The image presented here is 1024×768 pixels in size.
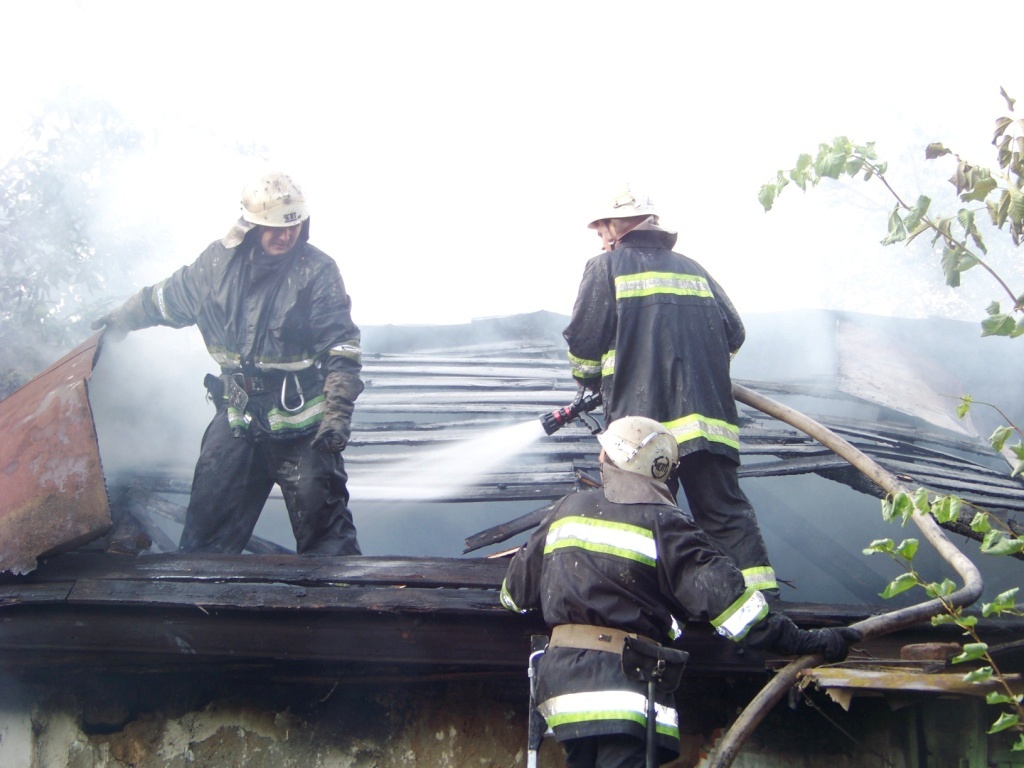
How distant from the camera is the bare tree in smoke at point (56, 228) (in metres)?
6.44

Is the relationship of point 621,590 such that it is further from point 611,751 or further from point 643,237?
point 643,237

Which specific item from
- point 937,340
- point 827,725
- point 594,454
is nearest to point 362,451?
point 594,454

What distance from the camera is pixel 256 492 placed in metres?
4.27

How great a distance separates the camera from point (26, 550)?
134 inches

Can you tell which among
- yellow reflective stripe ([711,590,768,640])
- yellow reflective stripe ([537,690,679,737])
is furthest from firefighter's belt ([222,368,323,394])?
yellow reflective stripe ([711,590,768,640])

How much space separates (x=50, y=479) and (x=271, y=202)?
1.44 metres

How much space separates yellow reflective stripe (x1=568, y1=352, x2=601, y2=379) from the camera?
392cm

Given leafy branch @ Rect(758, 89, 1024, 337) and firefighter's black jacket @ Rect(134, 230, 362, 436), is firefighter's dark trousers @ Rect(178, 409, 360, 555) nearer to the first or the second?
firefighter's black jacket @ Rect(134, 230, 362, 436)

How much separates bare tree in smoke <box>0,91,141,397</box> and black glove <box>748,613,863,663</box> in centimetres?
509

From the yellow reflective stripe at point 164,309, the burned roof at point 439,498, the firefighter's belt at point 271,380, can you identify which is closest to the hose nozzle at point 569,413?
the burned roof at point 439,498

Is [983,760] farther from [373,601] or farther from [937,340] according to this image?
[937,340]

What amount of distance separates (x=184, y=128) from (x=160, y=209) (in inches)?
39.4

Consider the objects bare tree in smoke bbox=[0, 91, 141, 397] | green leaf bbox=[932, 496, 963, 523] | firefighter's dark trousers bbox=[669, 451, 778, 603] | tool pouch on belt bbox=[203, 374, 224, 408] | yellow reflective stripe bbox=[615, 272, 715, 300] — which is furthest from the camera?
A: bare tree in smoke bbox=[0, 91, 141, 397]

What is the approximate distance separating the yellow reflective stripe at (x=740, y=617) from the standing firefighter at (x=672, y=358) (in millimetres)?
699
